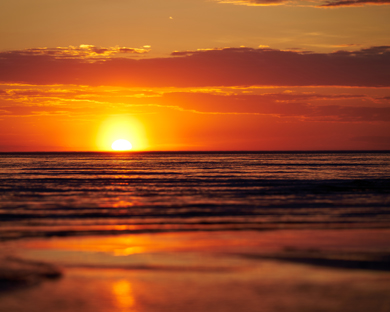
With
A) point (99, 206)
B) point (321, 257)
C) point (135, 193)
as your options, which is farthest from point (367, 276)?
point (135, 193)

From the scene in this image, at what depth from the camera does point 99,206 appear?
26.2m

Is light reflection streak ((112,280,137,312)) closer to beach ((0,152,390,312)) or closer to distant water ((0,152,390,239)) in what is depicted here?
beach ((0,152,390,312))

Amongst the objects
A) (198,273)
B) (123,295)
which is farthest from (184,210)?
(123,295)

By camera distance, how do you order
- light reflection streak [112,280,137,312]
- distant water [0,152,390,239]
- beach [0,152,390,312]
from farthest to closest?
distant water [0,152,390,239], beach [0,152,390,312], light reflection streak [112,280,137,312]

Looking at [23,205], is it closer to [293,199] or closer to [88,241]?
[88,241]

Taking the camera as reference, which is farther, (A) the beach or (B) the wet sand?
(A) the beach

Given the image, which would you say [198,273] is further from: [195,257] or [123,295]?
[123,295]

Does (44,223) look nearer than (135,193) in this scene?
Yes

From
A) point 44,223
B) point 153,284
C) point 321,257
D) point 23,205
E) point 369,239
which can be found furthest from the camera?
point 23,205

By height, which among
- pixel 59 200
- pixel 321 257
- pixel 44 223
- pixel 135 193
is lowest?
pixel 321 257

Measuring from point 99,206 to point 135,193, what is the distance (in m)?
7.88

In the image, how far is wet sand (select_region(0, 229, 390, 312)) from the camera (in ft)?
30.6

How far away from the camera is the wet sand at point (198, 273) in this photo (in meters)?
9.31

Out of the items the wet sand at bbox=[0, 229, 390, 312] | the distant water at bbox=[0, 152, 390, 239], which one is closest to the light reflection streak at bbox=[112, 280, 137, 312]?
the wet sand at bbox=[0, 229, 390, 312]
